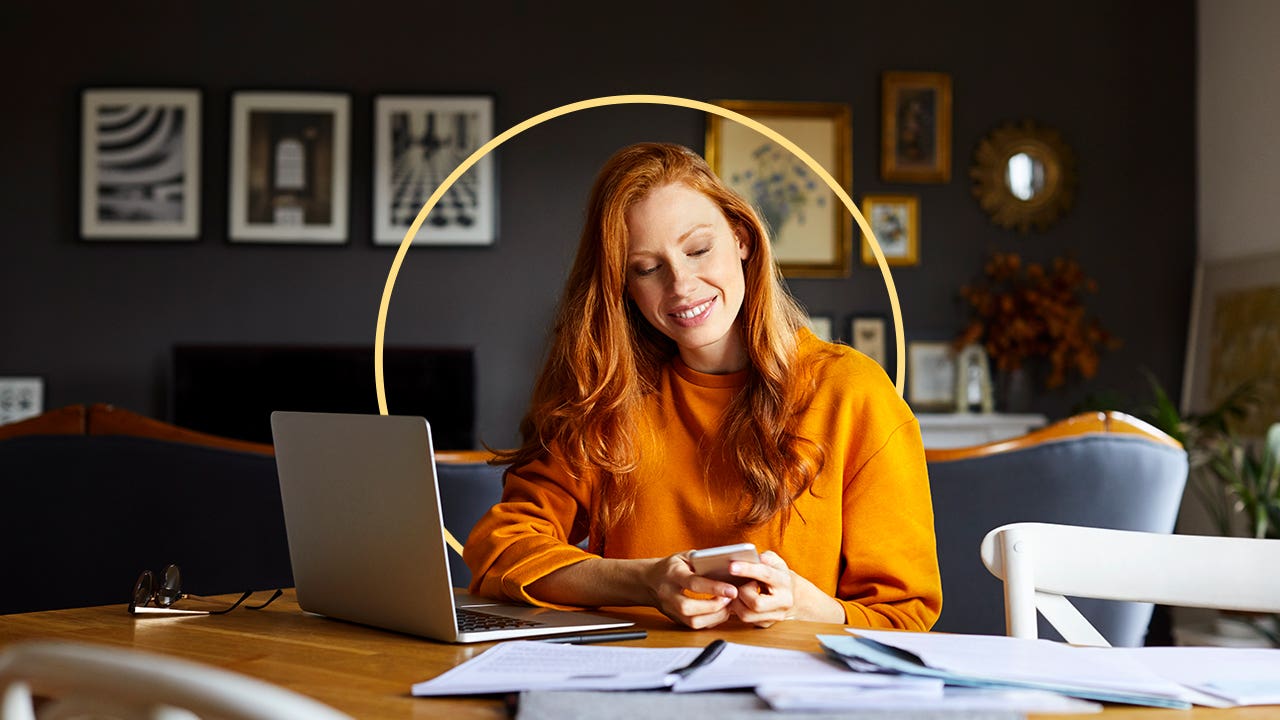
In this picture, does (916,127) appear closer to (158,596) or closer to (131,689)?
(158,596)

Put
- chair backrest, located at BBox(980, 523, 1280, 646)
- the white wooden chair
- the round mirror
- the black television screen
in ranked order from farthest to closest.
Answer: the round mirror
the black television screen
chair backrest, located at BBox(980, 523, 1280, 646)
the white wooden chair

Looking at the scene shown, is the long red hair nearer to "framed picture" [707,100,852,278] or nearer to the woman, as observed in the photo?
the woman

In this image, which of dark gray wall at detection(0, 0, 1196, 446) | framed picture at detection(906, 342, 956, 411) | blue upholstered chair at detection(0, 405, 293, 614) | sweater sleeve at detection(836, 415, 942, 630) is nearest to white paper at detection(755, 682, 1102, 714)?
sweater sleeve at detection(836, 415, 942, 630)

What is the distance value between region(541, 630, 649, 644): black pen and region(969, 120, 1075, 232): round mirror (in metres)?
4.67

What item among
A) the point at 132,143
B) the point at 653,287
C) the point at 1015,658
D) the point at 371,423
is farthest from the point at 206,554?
the point at 132,143

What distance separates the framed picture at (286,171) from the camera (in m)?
5.25

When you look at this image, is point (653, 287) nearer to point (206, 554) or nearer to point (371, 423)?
point (371, 423)

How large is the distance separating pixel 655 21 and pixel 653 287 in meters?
4.10

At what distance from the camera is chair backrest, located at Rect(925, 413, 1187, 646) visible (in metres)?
2.27

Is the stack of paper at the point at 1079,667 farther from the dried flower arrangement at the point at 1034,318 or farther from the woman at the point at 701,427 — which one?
the dried flower arrangement at the point at 1034,318

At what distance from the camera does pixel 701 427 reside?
1.60 meters

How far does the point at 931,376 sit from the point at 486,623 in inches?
173

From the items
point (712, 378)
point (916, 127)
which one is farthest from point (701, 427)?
point (916, 127)

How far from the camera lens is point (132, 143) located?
5.23 metres
